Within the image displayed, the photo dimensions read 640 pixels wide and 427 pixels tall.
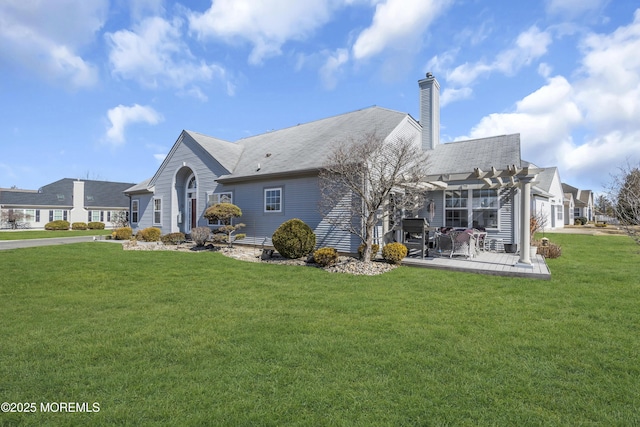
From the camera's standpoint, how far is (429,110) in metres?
15.5

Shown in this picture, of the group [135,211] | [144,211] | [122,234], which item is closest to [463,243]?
[144,211]

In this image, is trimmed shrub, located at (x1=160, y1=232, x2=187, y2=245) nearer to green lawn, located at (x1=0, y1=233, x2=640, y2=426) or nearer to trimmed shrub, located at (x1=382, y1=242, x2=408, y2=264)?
green lawn, located at (x1=0, y1=233, x2=640, y2=426)

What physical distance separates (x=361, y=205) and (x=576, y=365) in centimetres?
780

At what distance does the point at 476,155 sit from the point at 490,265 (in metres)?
6.51

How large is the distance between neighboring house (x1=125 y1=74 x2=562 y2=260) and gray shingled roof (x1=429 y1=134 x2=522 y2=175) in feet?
0.13

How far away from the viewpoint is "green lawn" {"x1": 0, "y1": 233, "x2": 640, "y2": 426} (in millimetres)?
2645

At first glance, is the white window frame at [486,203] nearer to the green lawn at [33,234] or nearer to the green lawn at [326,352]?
the green lawn at [326,352]

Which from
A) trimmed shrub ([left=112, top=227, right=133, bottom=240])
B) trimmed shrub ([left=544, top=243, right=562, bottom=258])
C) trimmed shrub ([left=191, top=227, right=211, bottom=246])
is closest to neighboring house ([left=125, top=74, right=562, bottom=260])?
trimmed shrub ([left=544, top=243, right=562, bottom=258])

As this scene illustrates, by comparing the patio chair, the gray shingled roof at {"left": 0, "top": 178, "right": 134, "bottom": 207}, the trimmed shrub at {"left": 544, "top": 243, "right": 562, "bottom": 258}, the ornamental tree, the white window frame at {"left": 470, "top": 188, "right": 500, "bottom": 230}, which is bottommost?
the trimmed shrub at {"left": 544, "top": 243, "right": 562, "bottom": 258}

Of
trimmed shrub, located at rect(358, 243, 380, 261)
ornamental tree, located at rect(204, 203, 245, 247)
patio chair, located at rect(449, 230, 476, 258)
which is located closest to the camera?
→ patio chair, located at rect(449, 230, 476, 258)

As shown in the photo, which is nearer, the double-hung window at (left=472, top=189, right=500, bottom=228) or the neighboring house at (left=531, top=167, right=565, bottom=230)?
the double-hung window at (left=472, top=189, right=500, bottom=228)

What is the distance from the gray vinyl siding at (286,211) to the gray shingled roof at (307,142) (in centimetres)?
63

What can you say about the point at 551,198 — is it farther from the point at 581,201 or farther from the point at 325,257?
the point at 325,257

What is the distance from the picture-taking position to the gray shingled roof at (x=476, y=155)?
40.9ft
